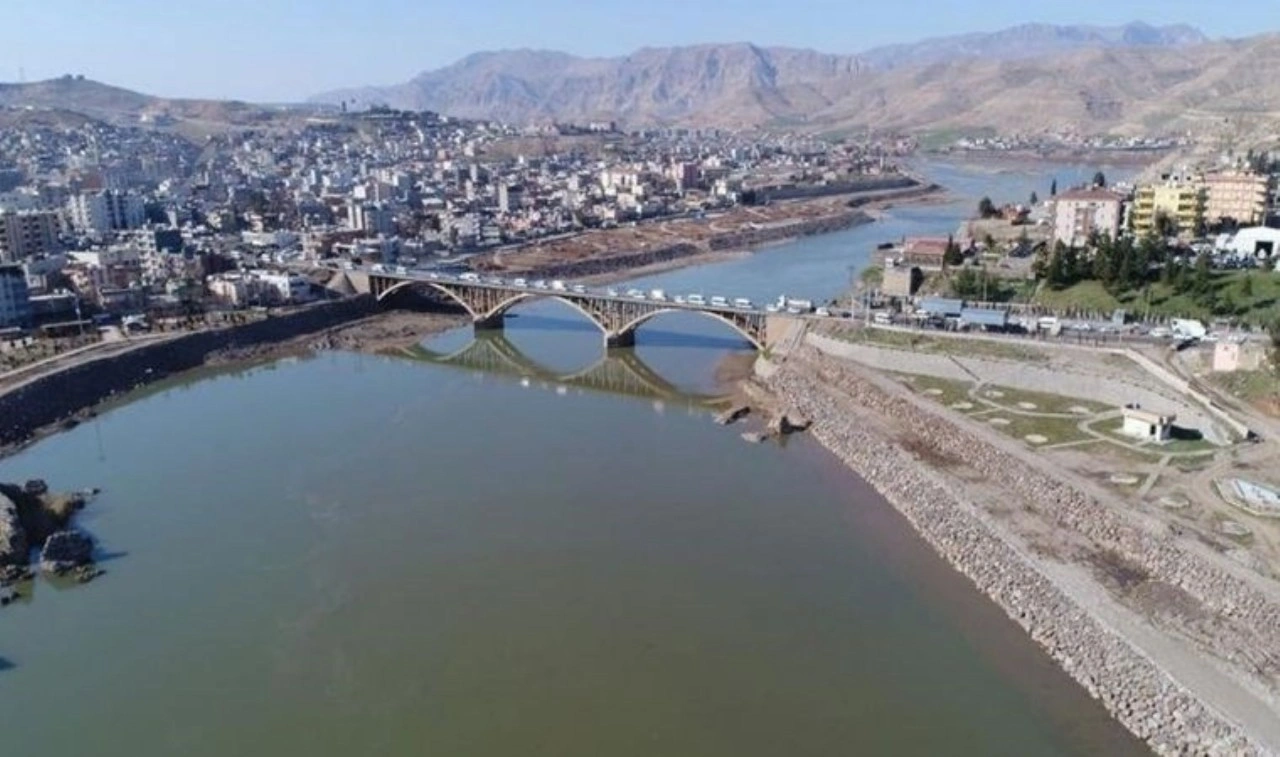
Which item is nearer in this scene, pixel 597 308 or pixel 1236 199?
pixel 597 308

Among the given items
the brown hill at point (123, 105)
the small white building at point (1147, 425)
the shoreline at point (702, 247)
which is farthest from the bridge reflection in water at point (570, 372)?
the brown hill at point (123, 105)

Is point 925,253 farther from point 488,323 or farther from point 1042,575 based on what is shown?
point 1042,575

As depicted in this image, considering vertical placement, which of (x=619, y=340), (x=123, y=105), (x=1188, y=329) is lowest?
(x=619, y=340)

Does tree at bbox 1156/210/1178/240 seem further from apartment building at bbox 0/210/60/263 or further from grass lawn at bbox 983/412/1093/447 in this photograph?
apartment building at bbox 0/210/60/263

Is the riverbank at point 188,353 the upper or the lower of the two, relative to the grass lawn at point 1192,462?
lower

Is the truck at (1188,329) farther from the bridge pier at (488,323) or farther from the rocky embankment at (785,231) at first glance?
the rocky embankment at (785,231)

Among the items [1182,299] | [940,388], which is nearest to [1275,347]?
[940,388]

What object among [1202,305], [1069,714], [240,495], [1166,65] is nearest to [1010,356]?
[1202,305]
